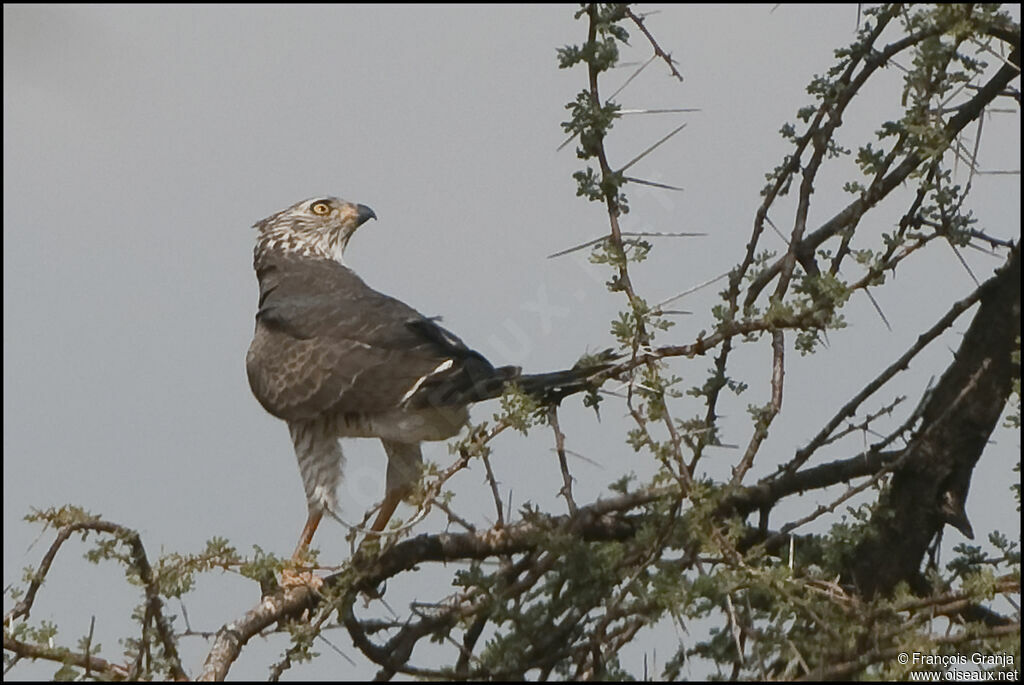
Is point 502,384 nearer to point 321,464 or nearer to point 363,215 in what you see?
point 321,464

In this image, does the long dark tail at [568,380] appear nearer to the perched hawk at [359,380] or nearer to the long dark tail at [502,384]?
the long dark tail at [502,384]

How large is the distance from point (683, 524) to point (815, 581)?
1.26 feet

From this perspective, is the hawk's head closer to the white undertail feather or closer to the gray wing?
the gray wing

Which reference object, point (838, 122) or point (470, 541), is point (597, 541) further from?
point (838, 122)

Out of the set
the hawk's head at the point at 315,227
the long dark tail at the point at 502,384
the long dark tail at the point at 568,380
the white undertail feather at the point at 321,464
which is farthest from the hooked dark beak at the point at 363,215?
the long dark tail at the point at 568,380

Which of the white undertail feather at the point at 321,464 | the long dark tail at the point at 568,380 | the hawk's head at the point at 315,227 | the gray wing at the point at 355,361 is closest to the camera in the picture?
the long dark tail at the point at 568,380

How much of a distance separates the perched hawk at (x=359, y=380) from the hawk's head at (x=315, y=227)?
1255 millimetres

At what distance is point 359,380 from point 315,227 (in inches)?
98.6

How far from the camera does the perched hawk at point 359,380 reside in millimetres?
6441

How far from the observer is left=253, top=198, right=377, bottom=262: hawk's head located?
8703 mm

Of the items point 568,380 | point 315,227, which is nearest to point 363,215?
point 315,227

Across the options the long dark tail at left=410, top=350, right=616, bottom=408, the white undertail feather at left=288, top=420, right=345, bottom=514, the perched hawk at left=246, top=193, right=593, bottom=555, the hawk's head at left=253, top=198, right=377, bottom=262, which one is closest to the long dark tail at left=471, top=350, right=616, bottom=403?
the long dark tail at left=410, top=350, right=616, bottom=408

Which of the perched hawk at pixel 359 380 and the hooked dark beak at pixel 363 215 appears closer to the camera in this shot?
the perched hawk at pixel 359 380

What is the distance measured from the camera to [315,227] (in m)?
8.84
